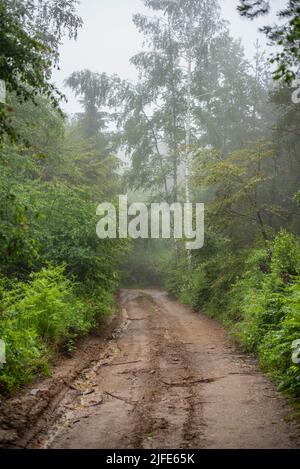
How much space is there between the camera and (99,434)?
506cm

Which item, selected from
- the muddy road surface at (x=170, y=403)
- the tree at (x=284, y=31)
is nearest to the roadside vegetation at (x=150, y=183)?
the tree at (x=284, y=31)

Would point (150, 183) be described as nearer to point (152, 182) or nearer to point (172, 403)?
point (152, 182)

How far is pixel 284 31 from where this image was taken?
4.97 metres

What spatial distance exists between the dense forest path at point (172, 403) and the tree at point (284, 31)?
4724mm

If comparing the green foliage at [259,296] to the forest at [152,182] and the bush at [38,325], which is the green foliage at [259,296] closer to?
the forest at [152,182]

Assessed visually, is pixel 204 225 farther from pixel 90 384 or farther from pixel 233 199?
pixel 90 384

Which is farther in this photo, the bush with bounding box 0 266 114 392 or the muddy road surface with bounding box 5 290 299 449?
the bush with bounding box 0 266 114 392

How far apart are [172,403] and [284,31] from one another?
5919mm

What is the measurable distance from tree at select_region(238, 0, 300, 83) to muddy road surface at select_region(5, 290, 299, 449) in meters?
4.72

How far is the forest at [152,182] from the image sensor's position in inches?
250

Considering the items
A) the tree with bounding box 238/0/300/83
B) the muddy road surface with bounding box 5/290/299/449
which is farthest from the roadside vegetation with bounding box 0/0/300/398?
the muddy road surface with bounding box 5/290/299/449

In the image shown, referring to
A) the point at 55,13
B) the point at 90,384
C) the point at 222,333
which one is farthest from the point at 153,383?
the point at 55,13

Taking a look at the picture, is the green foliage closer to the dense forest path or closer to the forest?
the forest

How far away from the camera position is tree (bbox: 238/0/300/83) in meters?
4.51
